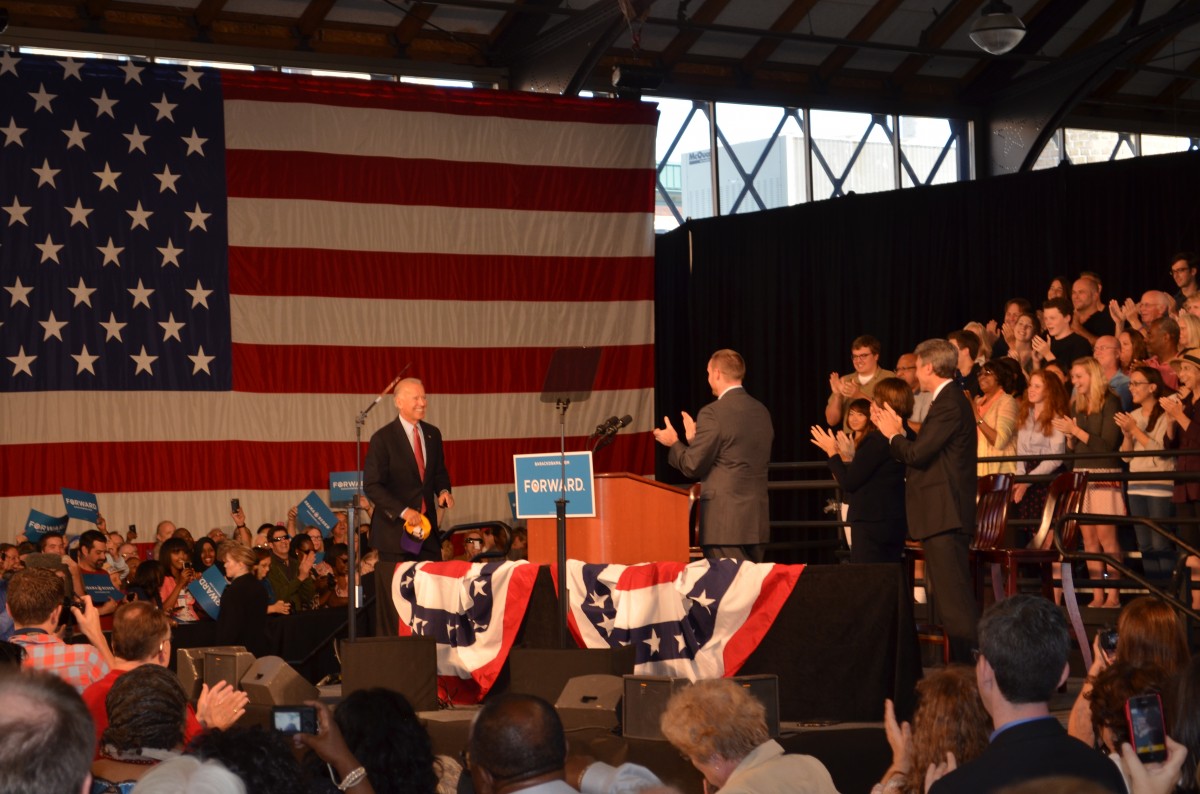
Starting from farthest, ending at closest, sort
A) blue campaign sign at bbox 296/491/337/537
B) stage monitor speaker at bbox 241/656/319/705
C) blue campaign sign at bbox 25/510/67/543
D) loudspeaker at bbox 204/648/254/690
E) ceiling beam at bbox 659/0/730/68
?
ceiling beam at bbox 659/0/730/68 < blue campaign sign at bbox 296/491/337/537 < blue campaign sign at bbox 25/510/67/543 < loudspeaker at bbox 204/648/254/690 < stage monitor speaker at bbox 241/656/319/705

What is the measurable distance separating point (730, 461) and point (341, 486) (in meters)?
6.07

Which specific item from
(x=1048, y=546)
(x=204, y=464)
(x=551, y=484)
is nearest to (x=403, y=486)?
(x=551, y=484)

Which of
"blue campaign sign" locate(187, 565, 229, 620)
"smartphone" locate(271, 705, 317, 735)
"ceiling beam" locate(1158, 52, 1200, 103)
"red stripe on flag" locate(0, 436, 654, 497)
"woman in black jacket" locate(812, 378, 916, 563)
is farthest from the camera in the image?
"ceiling beam" locate(1158, 52, 1200, 103)

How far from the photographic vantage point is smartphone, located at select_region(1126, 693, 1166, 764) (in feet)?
8.00

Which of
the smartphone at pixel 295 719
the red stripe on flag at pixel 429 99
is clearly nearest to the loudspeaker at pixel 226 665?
the smartphone at pixel 295 719

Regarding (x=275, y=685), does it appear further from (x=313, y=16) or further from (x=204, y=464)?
(x=313, y=16)

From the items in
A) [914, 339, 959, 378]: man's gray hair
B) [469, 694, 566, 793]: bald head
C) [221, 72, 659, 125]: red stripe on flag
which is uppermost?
[221, 72, 659, 125]: red stripe on flag

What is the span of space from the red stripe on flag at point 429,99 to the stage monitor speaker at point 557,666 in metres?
7.57

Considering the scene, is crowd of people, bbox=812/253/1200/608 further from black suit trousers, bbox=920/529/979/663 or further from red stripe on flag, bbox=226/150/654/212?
red stripe on flag, bbox=226/150/654/212

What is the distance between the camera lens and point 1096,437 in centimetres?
827

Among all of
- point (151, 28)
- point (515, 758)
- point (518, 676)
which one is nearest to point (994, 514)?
point (518, 676)

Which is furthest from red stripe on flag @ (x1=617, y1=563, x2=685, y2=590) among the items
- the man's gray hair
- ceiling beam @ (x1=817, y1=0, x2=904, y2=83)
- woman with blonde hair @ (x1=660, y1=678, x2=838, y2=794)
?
ceiling beam @ (x1=817, y1=0, x2=904, y2=83)

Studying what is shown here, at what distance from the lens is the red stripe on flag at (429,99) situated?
12414mm

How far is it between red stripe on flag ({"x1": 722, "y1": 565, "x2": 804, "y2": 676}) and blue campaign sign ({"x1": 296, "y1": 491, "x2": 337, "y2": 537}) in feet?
21.6
